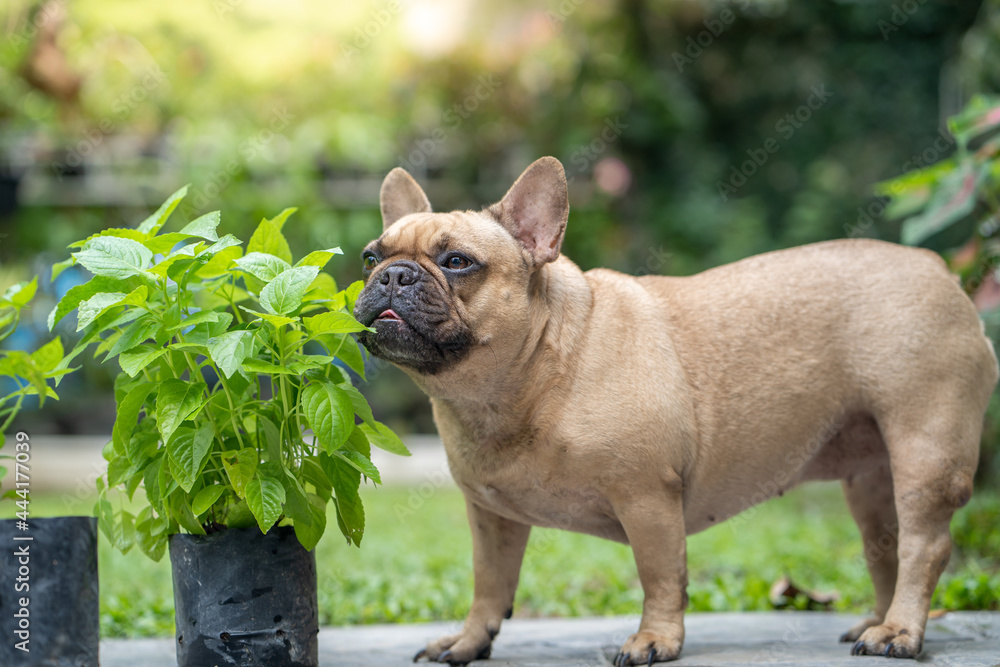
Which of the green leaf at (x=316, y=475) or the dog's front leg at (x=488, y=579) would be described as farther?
the dog's front leg at (x=488, y=579)

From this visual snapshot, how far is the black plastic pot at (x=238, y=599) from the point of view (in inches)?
110

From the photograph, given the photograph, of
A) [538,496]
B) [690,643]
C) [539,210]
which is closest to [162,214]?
[539,210]

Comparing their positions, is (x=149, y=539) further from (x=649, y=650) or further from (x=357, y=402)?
(x=649, y=650)

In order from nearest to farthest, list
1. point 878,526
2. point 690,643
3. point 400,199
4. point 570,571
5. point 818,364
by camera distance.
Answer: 1. point 818,364
2. point 690,643
3. point 400,199
4. point 878,526
5. point 570,571

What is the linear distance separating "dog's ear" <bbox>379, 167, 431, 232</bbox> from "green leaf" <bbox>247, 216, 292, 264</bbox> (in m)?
0.63

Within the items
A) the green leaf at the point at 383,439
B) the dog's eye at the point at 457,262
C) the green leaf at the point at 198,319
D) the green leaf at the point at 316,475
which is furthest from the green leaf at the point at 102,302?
the dog's eye at the point at 457,262

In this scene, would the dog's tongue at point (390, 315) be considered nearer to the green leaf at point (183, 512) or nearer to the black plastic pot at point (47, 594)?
the green leaf at point (183, 512)

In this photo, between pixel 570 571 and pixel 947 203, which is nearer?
pixel 947 203

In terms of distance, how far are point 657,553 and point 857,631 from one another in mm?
1123

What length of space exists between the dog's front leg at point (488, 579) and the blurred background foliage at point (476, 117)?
27.1ft

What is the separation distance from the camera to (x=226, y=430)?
287 centimetres

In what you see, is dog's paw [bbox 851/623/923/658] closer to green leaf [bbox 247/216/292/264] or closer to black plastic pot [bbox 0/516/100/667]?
green leaf [bbox 247/216/292/264]

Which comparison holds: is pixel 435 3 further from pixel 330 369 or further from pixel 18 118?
pixel 330 369

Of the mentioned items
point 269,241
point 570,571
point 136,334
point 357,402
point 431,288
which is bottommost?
point 570,571
